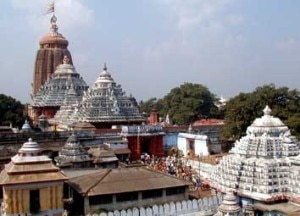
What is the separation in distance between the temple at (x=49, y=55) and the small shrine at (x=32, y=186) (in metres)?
52.7

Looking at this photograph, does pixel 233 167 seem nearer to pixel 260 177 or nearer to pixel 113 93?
pixel 260 177

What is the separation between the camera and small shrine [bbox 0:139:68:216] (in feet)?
69.2

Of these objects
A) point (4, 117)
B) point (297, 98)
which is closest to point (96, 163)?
point (297, 98)

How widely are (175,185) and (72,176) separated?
5.66 m

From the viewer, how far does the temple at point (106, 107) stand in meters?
47.6

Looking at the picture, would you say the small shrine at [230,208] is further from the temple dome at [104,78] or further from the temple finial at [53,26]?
the temple finial at [53,26]

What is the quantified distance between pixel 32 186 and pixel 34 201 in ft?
2.40

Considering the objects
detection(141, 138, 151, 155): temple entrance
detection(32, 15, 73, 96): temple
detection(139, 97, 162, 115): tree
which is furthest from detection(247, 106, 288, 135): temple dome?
detection(139, 97, 162, 115): tree

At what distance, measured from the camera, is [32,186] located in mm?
21312

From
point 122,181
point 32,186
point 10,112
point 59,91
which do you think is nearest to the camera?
point 32,186

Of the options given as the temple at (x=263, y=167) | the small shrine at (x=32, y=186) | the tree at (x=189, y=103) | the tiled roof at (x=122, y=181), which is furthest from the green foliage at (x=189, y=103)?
the small shrine at (x=32, y=186)

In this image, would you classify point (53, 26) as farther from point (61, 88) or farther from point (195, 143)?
point (195, 143)

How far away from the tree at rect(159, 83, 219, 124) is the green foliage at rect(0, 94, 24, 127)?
22517mm

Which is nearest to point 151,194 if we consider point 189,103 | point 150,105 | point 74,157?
point 74,157
